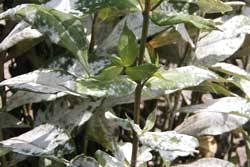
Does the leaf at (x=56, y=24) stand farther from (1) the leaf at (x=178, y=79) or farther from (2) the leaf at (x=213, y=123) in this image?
(2) the leaf at (x=213, y=123)

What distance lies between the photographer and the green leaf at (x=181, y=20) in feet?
2.87

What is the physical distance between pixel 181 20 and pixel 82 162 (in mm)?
Answer: 273

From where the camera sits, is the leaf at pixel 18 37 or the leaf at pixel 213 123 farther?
the leaf at pixel 213 123

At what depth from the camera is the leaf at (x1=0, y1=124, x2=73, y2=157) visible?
3.21 ft

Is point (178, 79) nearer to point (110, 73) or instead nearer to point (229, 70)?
point (110, 73)

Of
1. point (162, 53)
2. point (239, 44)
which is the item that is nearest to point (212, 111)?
point (239, 44)

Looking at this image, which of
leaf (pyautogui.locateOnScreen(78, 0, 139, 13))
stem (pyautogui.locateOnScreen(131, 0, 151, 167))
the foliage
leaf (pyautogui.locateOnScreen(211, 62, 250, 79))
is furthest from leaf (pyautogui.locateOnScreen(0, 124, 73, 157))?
leaf (pyautogui.locateOnScreen(211, 62, 250, 79))

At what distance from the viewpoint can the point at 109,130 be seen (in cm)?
114

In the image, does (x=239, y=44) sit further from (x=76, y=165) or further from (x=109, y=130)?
(x=76, y=165)

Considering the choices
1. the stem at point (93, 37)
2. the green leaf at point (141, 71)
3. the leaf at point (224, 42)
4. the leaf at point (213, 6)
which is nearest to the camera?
the green leaf at point (141, 71)

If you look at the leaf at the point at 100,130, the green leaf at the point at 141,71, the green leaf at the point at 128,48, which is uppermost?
the green leaf at the point at 128,48

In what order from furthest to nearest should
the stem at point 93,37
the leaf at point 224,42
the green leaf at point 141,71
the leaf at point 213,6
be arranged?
1. the leaf at point 224,42
2. the stem at point 93,37
3. the leaf at point 213,6
4. the green leaf at point 141,71

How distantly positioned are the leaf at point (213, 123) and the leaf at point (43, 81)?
1.09ft

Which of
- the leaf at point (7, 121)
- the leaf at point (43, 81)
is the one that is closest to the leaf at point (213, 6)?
the leaf at point (43, 81)
